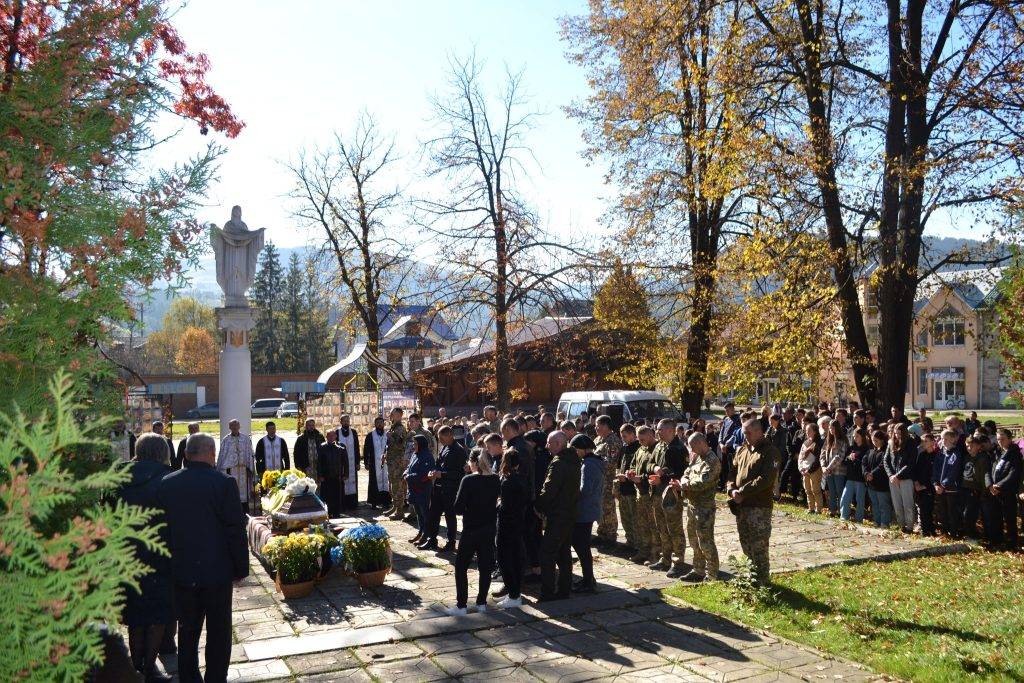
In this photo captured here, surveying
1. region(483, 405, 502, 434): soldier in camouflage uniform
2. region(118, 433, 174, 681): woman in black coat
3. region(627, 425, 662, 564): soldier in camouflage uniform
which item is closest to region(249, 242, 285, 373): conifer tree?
region(483, 405, 502, 434): soldier in camouflage uniform

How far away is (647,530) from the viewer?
10.9 m

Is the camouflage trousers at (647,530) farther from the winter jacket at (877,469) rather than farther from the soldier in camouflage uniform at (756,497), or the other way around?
the winter jacket at (877,469)

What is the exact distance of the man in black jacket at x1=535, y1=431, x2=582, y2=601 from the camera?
355 inches

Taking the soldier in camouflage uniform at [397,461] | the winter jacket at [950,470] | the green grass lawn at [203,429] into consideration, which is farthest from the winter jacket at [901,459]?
the green grass lawn at [203,429]

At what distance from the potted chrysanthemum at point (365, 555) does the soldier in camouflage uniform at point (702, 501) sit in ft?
11.7

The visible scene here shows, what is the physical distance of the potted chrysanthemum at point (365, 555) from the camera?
9.49 meters

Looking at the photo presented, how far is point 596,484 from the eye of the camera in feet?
31.8

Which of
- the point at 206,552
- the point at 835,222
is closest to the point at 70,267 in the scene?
the point at 206,552

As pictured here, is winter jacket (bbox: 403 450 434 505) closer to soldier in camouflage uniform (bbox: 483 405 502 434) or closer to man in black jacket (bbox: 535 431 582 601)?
man in black jacket (bbox: 535 431 582 601)

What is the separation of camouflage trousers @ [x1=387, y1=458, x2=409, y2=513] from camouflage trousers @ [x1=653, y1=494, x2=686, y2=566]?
562 centimetres

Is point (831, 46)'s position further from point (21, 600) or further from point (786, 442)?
point (21, 600)

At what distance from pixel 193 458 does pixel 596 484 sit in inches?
193

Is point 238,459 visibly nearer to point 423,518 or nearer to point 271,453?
point 271,453

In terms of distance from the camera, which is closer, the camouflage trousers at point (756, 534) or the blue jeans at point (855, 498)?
the camouflage trousers at point (756, 534)
